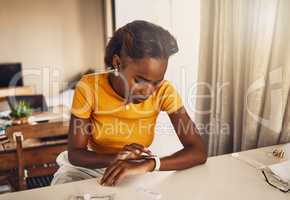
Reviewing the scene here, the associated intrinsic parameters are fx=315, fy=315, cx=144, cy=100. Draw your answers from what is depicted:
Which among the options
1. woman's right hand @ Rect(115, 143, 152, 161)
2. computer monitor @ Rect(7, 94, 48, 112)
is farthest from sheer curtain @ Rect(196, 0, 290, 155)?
computer monitor @ Rect(7, 94, 48, 112)

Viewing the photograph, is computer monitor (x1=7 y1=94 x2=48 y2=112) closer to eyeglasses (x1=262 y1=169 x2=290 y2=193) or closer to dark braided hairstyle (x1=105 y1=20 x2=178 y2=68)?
dark braided hairstyle (x1=105 y1=20 x2=178 y2=68)

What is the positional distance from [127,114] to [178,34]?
42 centimetres

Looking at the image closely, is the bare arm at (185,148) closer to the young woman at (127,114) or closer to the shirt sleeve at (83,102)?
the young woman at (127,114)

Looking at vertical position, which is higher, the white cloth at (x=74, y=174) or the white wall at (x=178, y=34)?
the white wall at (x=178, y=34)

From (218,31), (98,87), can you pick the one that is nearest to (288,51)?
(218,31)

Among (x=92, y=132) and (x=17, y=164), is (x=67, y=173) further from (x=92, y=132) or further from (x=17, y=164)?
(x=17, y=164)

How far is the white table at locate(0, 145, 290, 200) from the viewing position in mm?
883

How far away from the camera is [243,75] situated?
1312 mm

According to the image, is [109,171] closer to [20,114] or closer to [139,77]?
[139,77]

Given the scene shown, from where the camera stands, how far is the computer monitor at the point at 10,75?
3.35 meters

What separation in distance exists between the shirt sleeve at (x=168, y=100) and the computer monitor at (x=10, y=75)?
262 centimetres

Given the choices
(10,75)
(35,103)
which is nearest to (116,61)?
(35,103)

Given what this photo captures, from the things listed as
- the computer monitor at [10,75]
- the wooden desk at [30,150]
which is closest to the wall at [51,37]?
the computer monitor at [10,75]

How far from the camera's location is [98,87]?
1.14 metres
